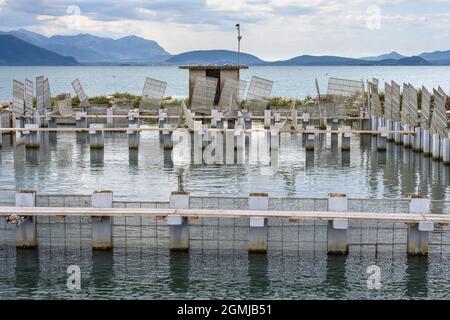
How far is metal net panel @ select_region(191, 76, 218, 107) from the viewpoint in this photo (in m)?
57.7

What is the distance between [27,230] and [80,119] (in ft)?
100

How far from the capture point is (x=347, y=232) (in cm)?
2259

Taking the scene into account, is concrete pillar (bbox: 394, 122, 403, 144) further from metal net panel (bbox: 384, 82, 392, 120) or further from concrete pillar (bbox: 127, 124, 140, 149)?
concrete pillar (bbox: 127, 124, 140, 149)

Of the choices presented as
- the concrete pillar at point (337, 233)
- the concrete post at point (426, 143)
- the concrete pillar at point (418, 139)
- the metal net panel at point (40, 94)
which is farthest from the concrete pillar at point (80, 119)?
the concrete pillar at point (337, 233)

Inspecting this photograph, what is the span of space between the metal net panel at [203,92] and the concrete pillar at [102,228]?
35112mm

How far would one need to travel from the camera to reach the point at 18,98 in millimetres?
50625

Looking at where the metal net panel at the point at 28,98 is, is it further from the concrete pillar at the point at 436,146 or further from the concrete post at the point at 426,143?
the concrete pillar at the point at 436,146

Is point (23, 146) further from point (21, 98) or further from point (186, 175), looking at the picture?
point (186, 175)

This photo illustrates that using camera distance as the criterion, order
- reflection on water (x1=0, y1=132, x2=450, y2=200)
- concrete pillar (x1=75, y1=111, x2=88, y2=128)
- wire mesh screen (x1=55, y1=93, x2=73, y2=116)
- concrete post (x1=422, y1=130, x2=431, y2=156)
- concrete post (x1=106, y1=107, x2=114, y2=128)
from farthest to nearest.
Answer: wire mesh screen (x1=55, y1=93, x2=73, y2=116) < concrete post (x1=106, y1=107, x2=114, y2=128) < concrete pillar (x1=75, y1=111, x2=88, y2=128) < concrete post (x1=422, y1=130, x2=431, y2=156) < reflection on water (x1=0, y1=132, x2=450, y2=200)

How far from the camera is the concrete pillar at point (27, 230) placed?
23.0m

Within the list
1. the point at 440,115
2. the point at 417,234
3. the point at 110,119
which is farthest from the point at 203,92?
the point at 417,234

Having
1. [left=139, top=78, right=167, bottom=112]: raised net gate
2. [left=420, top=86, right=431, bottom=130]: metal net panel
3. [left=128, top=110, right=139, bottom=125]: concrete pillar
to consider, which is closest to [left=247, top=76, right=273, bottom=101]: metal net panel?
[left=139, top=78, right=167, bottom=112]: raised net gate

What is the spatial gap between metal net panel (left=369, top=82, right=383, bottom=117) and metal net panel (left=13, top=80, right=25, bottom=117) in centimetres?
2250
